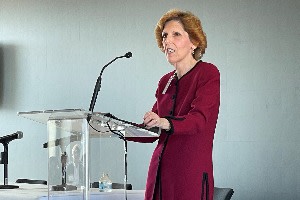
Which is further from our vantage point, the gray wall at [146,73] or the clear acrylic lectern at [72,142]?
the gray wall at [146,73]

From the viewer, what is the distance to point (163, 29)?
3.38 m

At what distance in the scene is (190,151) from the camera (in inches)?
123

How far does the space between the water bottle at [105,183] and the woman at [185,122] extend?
0.20 m

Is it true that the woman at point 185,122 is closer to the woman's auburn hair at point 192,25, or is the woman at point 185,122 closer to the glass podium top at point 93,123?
the woman's auburn hair at point 192,25

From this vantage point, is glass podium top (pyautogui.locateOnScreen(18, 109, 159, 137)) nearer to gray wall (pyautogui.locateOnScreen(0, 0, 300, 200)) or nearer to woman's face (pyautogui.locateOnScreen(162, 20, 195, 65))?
woman's face (pyautogui.locateOnScreen(162, 20, 195, 65))

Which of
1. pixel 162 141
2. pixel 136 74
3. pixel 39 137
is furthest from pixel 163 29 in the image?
pixel 39 137

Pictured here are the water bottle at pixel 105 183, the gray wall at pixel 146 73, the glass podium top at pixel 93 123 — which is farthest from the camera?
the gray wall at pixel 146 73

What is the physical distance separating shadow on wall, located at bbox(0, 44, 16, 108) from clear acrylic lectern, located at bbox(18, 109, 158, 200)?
5.21 meters

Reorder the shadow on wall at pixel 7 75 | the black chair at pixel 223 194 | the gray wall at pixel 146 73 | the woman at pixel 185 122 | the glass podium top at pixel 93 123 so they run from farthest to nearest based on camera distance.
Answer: the shadow on wall at pixel 7 75, the gray wall at pixel 146 73, the black chair at pixel 223 194, the woman at pixel 185 122, the glass podium top at pixel 93 123

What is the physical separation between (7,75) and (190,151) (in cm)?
555

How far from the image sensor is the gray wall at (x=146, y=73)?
5680 millimetres

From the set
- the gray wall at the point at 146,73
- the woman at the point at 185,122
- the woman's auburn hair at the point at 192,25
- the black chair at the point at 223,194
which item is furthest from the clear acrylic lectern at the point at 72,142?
the gray wall at the point at 146,73

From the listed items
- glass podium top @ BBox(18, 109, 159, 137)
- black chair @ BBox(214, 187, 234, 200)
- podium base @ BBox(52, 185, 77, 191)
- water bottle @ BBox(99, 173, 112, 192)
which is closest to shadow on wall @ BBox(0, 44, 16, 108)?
black chair @ BBox(214, 187, 234, 200)

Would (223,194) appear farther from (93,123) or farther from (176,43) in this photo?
(93,123)
